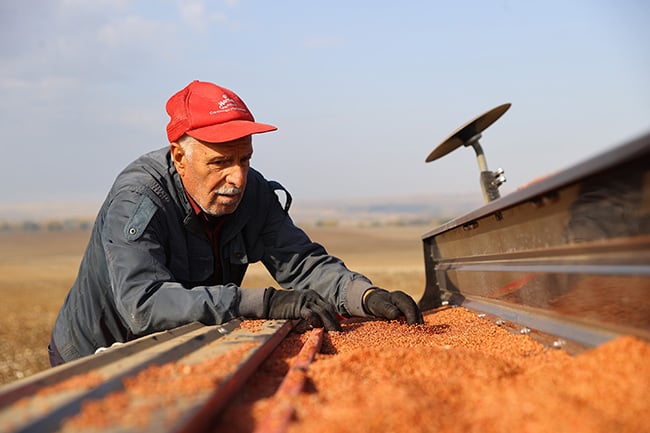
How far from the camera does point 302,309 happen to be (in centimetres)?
272

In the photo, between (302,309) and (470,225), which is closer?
(302,309)

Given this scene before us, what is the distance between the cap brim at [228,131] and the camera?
3.09 m

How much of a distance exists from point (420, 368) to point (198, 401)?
2.30ft

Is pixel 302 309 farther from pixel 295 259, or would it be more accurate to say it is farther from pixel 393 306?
pixel 295 259

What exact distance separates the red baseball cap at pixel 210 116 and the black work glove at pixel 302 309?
822 mm

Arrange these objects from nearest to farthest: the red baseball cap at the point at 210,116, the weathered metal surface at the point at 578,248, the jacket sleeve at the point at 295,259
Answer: the weathered metal surface at the point at 578,248
the red baseball cap at the point at 210,116
the jacket sleeve at the point at 295,259

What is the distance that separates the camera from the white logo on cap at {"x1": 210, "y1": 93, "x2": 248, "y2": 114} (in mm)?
3164

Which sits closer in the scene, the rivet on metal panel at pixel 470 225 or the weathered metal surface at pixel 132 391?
the weathered metal surface at pixel 132 391

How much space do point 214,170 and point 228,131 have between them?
24 cm

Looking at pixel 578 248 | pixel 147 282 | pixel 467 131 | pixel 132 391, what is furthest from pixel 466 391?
pixel 467 131

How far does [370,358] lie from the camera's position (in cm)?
191

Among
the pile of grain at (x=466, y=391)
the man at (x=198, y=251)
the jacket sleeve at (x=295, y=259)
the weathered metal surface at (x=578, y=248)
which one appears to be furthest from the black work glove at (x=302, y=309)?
the weathered metal surface at (x=578, y=248)

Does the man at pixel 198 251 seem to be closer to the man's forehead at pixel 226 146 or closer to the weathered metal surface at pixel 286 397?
the man's forehead at pixel 226 146

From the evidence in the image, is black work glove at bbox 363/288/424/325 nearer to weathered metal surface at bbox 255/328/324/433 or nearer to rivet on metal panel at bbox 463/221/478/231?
rivet on metal panel at bbox 463/221/478/231
